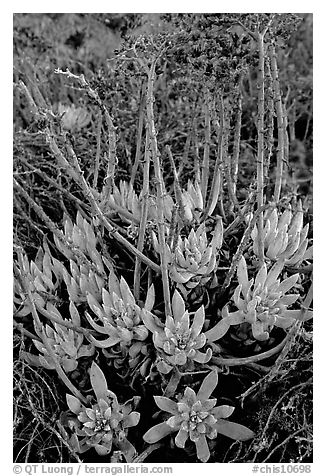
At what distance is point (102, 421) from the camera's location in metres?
1.07

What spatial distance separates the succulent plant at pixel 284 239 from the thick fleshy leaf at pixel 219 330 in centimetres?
16

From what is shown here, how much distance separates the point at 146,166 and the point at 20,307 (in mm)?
371

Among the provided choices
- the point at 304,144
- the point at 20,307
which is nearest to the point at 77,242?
the point at 20,307

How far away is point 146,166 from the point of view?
110 centimetres

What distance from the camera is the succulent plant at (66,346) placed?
1.12m

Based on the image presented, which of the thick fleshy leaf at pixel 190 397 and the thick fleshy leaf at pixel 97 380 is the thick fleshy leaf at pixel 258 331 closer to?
the thick fleshy leaf at pixel 190 397

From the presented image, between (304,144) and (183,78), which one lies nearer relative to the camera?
(183,78)

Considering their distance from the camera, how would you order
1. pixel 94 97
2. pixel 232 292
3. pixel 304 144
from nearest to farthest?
pixel 94 97
pixel 232 292
pixel 304 144

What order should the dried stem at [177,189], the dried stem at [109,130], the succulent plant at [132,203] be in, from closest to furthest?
the dried stem at [109,130], the dried stem at [177,189], the succulent plant at [132,203]

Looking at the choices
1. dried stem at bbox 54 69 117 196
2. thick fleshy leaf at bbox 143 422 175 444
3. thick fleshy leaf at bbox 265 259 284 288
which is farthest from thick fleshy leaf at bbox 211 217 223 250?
thick fleshy leaf at bbox 143 422 175 444

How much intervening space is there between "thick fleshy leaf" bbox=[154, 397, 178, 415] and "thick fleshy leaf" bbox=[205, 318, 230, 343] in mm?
124

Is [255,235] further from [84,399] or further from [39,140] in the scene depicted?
[39,140]

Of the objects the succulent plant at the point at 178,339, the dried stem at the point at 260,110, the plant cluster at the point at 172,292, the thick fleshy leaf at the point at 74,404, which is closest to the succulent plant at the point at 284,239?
the plant cluster at the point at 172,292
